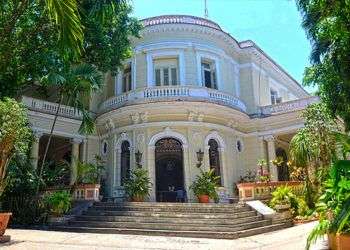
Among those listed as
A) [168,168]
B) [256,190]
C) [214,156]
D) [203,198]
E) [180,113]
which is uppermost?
[180,113]

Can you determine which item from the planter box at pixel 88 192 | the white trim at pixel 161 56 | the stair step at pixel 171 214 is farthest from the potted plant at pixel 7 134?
the white trim at pixel 161 56

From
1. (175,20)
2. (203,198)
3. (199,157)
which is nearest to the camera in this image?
(203,198)

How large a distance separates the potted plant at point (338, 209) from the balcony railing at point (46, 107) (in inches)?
570

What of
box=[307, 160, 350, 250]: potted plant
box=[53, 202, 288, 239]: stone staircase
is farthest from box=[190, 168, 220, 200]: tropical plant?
box=[307, 160, 350, 250]: potted plant

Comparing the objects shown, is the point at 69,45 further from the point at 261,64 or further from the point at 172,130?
the point at 261,64

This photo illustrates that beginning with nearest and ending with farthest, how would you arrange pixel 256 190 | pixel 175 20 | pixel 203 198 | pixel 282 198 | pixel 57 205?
pixel 57 205 → pixel 282 198 → pixel 256 190 → pixel 203 198 → pixel 175 20

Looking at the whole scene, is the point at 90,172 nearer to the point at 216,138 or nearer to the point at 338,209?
the point at 216,138

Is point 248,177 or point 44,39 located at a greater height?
point 44,39

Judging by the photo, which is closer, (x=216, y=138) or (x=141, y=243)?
(x=141, y=243)

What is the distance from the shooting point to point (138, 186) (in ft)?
51.9

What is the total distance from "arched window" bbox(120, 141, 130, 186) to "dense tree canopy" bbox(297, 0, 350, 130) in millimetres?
9588

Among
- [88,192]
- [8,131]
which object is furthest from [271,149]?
[8,131]

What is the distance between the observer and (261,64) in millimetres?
22281

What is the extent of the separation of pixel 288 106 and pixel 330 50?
32.0 feet
